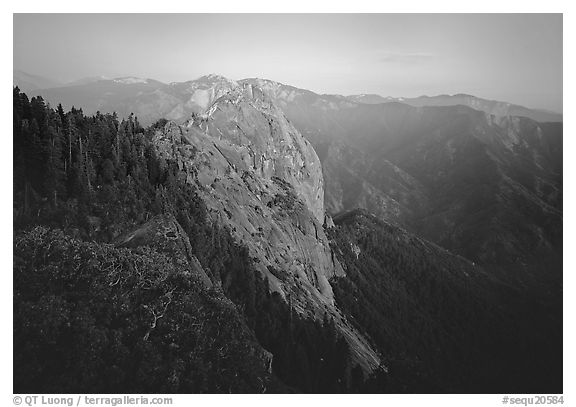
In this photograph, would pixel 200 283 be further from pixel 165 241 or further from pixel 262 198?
pixel 262 198

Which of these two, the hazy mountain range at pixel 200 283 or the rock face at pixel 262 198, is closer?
the hazy mountain range at pixel 200 283

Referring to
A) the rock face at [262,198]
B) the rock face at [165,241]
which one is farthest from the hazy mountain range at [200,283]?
the rock face at [262,198]

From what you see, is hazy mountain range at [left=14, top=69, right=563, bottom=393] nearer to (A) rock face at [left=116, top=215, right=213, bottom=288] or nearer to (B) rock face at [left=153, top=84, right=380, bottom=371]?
(A) rock face at [left=116, top=215, right=213, bottom=288]

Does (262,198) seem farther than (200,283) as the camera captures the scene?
Yes

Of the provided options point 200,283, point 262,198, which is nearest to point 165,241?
point 200,283

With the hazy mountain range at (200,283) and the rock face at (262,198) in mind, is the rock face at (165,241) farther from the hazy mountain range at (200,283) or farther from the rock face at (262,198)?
the rock face at (262,198)

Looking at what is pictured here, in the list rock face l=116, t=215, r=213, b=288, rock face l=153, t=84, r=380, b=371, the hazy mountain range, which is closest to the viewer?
the hazy mountain range

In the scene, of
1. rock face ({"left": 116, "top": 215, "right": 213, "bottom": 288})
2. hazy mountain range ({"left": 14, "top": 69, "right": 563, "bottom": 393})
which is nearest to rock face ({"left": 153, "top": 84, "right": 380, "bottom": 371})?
hazy mountain range ({"left": 14, "top": 69, "right": 563, "bottom": 393})

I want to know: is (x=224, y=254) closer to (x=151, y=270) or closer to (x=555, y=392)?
(x=151, y=270)

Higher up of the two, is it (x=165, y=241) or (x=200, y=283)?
(x=165, y=241)
